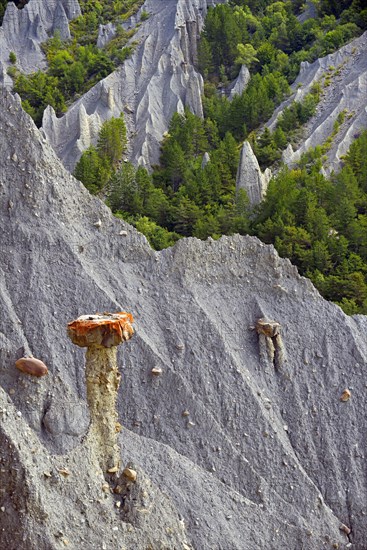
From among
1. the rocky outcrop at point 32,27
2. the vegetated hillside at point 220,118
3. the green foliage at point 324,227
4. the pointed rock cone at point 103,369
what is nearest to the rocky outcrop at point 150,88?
the vegetated hillside at point 220,118

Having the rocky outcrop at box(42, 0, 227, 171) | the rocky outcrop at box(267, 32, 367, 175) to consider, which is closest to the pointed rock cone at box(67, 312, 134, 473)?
the rocky outcrop at box(267, 32, 367, 175)

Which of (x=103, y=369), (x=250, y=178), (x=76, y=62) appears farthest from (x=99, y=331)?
(x=76, y=62)

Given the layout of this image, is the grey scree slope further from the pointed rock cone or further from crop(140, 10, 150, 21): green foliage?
crop(140, 10, 150, 21): green foliage

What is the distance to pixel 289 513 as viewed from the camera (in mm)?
29344

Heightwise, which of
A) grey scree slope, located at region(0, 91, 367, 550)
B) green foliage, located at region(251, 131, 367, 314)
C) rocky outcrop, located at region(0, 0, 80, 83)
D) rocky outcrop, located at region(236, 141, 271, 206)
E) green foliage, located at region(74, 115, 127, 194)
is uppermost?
rocky outcrop, located at region(0, 0, 80, 83)

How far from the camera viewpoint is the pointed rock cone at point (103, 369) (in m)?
20.7

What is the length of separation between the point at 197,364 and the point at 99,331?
463 inches

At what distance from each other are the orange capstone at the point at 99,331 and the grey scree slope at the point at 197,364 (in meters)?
6.12

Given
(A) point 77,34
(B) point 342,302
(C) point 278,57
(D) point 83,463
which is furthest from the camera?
(A) point 77,34

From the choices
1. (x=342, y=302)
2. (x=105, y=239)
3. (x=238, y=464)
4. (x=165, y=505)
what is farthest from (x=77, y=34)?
(x=165, y=505)

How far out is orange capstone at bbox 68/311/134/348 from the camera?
2061 centimetres

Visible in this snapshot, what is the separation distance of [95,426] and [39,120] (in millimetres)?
58634

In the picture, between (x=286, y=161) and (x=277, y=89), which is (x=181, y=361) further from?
(x=277, y=89)

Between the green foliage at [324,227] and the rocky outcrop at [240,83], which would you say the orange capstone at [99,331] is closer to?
the green foliage at [324,227]
